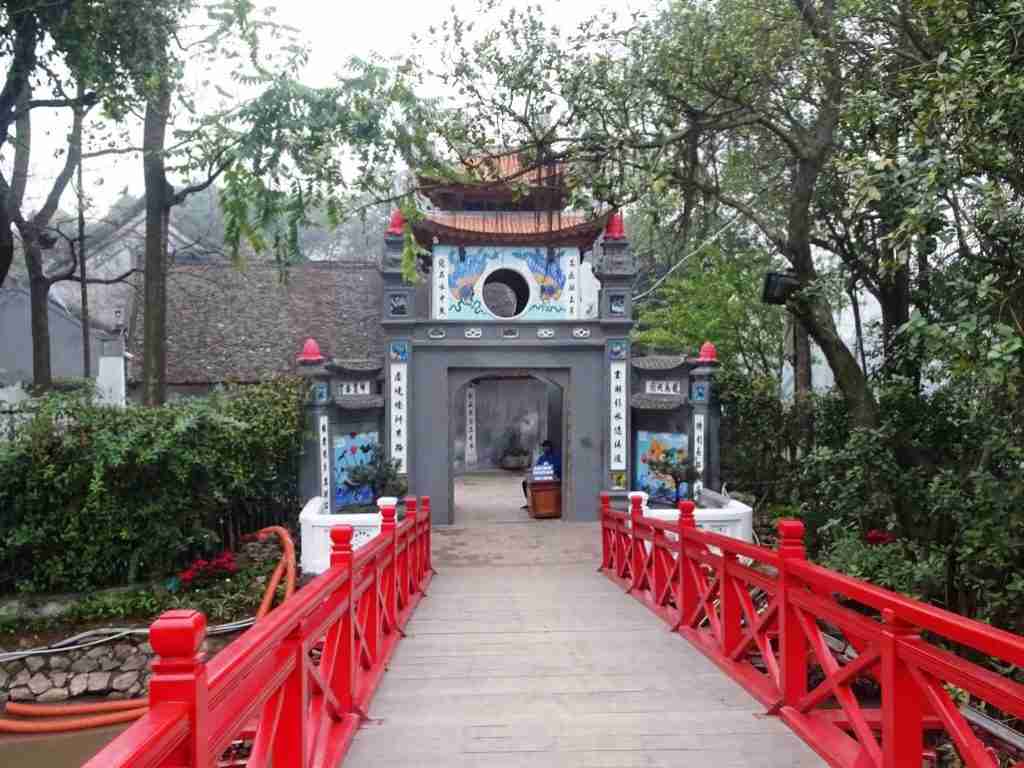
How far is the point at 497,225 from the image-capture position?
12.7 meters

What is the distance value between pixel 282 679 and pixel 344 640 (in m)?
1.24

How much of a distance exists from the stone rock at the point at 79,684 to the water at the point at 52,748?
2.04 ft

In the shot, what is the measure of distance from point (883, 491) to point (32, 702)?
26.6ft

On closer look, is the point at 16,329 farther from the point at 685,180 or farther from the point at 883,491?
the point at 883,491

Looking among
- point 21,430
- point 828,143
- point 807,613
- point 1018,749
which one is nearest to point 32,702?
point 21,430

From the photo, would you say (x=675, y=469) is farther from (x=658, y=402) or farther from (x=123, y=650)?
(x=123, y=650)

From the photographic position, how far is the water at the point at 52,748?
750 centimetres

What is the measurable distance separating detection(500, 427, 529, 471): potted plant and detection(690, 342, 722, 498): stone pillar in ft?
36.5

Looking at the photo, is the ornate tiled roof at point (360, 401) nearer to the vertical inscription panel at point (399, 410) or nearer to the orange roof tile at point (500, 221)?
the vertical inscription panel at point (399, 410)

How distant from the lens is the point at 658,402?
12570 mm

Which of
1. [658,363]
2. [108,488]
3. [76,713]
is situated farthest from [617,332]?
[76,713]

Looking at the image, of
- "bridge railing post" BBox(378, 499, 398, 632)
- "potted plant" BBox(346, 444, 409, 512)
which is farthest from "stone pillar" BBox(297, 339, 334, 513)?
"bridge railing post" BBox(378, 499, 398, 632)

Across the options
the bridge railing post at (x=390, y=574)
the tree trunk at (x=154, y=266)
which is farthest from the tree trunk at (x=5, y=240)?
the bridge railing post at (x=390, y=574)

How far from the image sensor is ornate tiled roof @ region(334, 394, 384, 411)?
1213 centimetres
